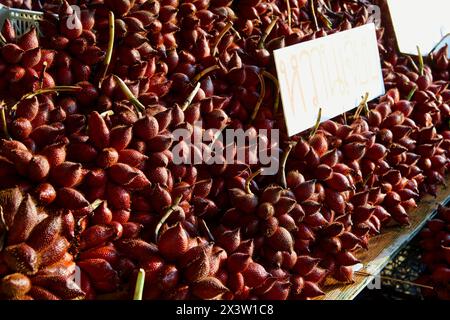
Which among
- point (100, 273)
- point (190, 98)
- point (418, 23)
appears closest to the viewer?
point (100, 273)

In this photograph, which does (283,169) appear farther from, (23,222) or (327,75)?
(23,222)

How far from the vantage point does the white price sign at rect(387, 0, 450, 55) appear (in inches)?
67.3

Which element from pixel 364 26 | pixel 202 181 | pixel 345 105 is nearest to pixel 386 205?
pixel 345 105

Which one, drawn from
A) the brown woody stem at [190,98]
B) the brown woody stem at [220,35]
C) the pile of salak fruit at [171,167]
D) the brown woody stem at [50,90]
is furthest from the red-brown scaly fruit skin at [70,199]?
the brown woody stem at [220,35]

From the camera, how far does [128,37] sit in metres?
1.11

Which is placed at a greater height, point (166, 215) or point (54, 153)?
point (54, 153)

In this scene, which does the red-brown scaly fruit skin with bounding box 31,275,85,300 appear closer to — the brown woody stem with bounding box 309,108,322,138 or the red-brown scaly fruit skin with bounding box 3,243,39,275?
the red-brown scaly fruit skin with bounding box 3,243,39,275

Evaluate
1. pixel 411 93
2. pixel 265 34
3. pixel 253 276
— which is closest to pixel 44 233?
pixel 253 276

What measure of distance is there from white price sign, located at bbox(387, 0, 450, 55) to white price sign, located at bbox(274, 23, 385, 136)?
300mm

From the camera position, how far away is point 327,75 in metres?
1.32

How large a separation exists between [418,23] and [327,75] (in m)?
0.67

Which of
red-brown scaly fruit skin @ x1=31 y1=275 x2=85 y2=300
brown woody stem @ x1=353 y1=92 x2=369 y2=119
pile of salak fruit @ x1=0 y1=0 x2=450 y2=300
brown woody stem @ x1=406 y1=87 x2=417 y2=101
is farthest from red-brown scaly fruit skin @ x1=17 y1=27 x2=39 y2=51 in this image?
brown woody stem @ x1=406 y1=87 x2=417 y2=101

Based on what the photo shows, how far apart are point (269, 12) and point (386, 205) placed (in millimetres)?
608

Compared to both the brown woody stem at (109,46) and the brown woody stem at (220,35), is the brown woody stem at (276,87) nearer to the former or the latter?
the brown woody stem at (220,35)
